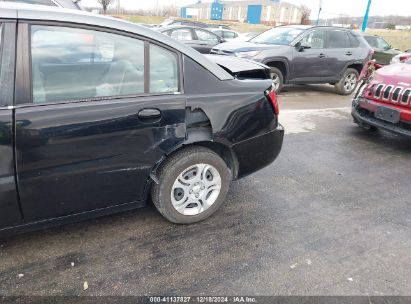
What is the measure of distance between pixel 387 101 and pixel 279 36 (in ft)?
13.7

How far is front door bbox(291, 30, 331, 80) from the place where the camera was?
809cm

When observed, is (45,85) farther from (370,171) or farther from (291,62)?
(291,62)

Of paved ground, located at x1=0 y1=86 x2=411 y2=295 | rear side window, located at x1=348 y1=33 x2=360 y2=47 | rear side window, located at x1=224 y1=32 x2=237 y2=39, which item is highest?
rear side window, located at x1=348 y1=33 x2=360 y2=47

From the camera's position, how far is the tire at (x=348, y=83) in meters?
9.18

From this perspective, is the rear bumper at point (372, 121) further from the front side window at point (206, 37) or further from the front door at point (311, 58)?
the front side window at point (206, 37)

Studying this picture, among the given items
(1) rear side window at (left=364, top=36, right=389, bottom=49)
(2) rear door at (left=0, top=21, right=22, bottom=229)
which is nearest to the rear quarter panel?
(2) rear door at (left=0, top=21, right=22, bottom=229)

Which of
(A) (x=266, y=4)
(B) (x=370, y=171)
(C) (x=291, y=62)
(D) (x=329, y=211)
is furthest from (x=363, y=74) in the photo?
(A) (x=266, y=4)

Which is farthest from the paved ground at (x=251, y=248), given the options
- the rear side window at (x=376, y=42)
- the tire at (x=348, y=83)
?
the rear side window at (x=376, y=42)

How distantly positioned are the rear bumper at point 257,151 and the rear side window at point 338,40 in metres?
6.41

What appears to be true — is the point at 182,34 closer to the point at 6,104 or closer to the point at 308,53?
the point at 308,53

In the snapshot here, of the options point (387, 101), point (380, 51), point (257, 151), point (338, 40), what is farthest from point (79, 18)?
point (380, 51)

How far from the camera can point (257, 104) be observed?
119 inches

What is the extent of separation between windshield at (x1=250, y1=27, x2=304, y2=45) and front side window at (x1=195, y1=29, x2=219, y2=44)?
10.3ft

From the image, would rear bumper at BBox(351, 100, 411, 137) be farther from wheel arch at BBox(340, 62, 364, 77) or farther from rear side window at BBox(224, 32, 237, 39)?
rear side window at BBox(224, 32, 237, 39)
